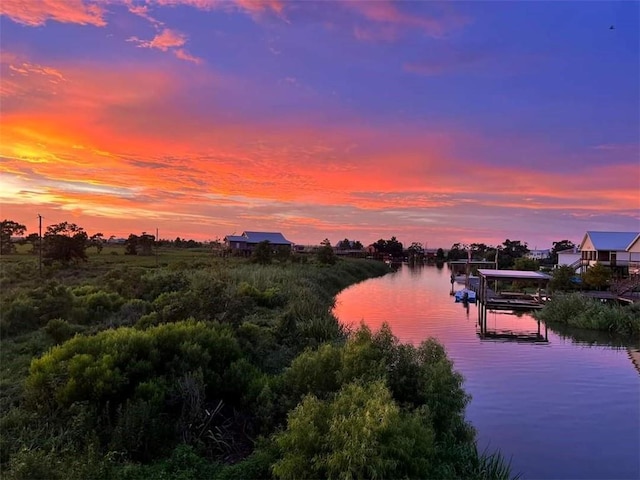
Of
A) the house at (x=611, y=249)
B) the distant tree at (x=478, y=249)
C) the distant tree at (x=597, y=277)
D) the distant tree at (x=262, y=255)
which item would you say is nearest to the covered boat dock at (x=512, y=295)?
the distant tree at (x=597, y=277)

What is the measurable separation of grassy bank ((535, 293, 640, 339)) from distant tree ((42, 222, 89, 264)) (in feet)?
95.4

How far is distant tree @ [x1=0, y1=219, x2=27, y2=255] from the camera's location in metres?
41.5

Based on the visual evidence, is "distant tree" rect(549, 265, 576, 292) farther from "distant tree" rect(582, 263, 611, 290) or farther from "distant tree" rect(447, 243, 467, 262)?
"distant tree" rect(447, 243, 467, 262)

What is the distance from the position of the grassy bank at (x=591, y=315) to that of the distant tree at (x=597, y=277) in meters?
9.27

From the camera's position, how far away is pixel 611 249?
47.4m

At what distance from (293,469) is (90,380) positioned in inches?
140

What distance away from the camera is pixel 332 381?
25.6 feet

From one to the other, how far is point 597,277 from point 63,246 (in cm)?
3624

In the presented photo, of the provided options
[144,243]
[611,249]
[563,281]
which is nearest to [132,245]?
[144,243]

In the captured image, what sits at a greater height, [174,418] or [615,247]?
[615,247]

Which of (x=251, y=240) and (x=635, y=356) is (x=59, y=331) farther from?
(x=251, y=240)

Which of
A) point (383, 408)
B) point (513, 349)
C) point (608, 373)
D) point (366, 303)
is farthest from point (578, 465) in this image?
point (366, 303)

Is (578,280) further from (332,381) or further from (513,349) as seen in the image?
(332,381)

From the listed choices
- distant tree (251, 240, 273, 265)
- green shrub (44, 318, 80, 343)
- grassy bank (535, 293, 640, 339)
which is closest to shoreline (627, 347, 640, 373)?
grassy bank (535, 293, 640, 339)
